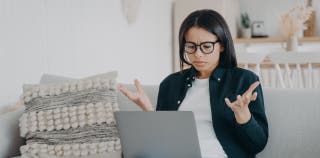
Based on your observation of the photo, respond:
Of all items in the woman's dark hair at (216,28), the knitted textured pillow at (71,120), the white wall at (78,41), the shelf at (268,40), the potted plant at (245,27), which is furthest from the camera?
the potted plant at (245,27)

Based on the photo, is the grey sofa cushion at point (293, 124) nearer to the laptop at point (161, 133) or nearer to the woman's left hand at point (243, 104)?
the woman's left hand at point (243, 104)

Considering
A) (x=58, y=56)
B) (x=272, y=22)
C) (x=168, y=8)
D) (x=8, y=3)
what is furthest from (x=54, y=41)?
(x=272, y=22)

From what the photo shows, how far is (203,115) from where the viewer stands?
1.47m

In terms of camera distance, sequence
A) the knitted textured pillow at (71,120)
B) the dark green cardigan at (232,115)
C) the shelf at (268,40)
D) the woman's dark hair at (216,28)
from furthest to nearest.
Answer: the shelf at (268,40)
the knitted textured pillow at (71,120)
the woman's dark hair at (216,28)
the dark green cardigan at (232,115)

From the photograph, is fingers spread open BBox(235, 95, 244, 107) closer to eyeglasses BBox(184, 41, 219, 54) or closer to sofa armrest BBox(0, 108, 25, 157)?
eyeglasses BBox(184, 41, 219, 54)

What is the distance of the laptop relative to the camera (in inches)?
47.2

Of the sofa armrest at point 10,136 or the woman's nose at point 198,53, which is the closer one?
the woman's nose at point 198,53

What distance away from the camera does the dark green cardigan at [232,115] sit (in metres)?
1.36

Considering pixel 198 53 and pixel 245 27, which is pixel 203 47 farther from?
pixel 245 27

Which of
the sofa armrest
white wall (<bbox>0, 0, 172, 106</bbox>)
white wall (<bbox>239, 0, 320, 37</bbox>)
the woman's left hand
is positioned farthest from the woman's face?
white wall (<bbox>239, 0, 320, 37</bbox>)

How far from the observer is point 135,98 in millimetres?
1502

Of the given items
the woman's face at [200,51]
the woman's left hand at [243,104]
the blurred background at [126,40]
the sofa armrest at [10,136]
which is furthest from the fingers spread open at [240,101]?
the blurred background at [126,40]

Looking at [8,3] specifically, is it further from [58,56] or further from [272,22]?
[272,22]

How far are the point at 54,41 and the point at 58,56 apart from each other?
0.34ft
